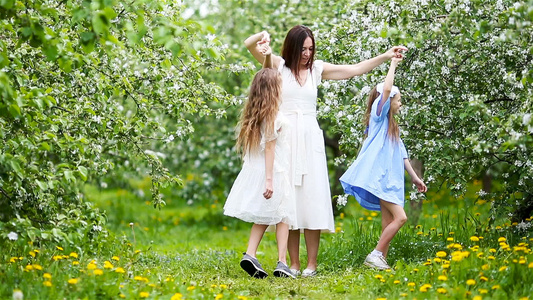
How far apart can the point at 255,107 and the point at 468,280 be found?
2231mm

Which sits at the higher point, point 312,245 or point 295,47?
point 295,47

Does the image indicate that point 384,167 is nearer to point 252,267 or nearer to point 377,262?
point 377,262

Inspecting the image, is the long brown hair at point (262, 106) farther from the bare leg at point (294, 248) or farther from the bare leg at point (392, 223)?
the bare leg at point (392, 223)

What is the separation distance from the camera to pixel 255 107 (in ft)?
18.6

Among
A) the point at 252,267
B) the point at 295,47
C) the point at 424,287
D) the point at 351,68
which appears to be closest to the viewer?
the point at 424,287

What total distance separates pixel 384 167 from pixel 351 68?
0.90m

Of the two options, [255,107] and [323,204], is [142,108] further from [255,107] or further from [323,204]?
[323,204]

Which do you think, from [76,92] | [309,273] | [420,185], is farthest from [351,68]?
[76,92]

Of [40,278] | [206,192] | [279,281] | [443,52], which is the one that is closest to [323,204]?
[279,281]

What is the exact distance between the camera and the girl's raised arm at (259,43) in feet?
18.0

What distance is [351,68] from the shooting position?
593 centimetres

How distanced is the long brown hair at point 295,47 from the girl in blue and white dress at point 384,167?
643 mm

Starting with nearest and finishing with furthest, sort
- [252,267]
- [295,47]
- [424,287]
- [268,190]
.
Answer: [424,287] → [268,190] → [252,267] → [295,47]

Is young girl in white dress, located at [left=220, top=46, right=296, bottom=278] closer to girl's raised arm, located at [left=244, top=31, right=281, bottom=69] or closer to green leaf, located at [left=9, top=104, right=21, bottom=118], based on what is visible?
girl's raised arm, located at [left=244, top=31, right=281, bottom=69]
